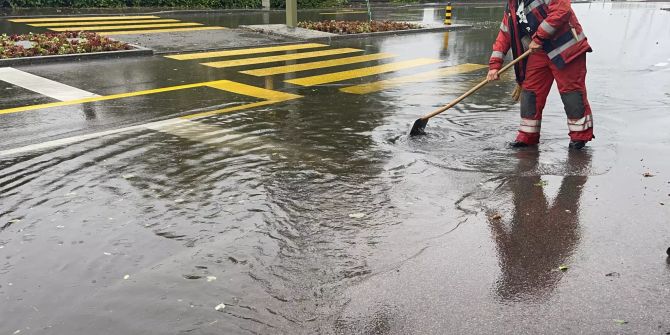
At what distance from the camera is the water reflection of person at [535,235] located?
3.57 m

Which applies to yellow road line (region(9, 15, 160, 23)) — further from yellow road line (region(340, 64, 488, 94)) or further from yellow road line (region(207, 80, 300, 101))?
yellow road line (region(340, 64, 488, 94))

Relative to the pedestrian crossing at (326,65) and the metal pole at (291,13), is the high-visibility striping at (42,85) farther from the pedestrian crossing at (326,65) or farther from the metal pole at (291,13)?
the metal pole at (291,13)

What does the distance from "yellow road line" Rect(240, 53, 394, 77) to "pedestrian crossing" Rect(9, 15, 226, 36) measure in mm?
5803

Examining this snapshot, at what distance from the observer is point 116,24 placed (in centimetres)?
1767

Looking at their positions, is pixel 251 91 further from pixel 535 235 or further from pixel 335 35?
pixel 335 35

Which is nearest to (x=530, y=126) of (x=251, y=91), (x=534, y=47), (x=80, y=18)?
(x=534, y=47)

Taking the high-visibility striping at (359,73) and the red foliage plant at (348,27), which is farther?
the red foliage plant at (348,27)

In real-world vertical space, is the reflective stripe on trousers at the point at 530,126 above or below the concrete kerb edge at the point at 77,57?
below

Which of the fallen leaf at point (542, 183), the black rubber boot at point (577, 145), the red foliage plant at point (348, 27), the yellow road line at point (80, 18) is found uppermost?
the yellow road line at point (80, 18)

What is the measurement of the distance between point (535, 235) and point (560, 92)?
7.89 feet

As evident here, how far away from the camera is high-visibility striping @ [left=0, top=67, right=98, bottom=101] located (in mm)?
8500

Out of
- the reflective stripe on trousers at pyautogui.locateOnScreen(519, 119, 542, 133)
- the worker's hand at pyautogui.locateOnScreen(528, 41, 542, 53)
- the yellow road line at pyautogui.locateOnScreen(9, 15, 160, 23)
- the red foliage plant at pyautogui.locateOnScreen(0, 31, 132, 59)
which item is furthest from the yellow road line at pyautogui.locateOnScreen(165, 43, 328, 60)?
the worker's hand at pyautogui.locateOnScreen(528, 41, 542, 53)

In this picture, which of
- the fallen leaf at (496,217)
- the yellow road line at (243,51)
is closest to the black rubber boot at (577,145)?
the fallen leaf at (496,217)

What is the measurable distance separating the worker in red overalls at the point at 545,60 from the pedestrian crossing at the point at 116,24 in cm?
1171
